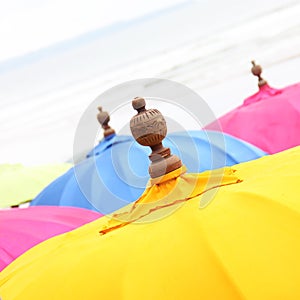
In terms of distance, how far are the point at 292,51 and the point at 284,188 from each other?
1904cm

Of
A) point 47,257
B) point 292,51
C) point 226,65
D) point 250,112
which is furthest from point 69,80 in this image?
point 47,257

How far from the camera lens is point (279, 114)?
5242 millimetres

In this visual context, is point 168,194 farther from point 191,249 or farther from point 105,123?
point 105,123

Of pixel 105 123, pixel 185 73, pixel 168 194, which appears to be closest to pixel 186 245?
pixel 168 194

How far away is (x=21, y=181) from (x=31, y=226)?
2.52 meters

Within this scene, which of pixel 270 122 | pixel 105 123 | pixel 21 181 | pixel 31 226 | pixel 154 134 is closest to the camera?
pixel 154 134

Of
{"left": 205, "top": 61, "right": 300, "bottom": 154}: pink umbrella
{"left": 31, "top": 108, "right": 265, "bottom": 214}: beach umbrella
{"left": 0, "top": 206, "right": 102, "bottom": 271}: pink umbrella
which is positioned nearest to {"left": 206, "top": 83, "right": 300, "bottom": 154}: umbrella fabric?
{"left": 205, "top": 61, "right": 300, "bottom": 154}: pink umbrella

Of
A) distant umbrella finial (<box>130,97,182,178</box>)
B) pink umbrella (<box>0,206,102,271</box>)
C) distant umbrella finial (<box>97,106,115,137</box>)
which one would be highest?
distant umbrella finial (<box>97,106,115,137</box>)

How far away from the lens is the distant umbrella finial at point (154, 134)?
2.37 metres

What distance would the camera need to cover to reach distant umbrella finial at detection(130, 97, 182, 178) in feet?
7.77

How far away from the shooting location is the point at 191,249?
7.11 feet

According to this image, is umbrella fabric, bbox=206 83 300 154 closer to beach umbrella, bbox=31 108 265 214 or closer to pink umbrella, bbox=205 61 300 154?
pink umbrella, bbox=205 61 300 154

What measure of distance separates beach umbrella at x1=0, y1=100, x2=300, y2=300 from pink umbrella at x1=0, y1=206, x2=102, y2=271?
1178 millimetres

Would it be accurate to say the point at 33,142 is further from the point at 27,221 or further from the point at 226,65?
the point at 27,221
